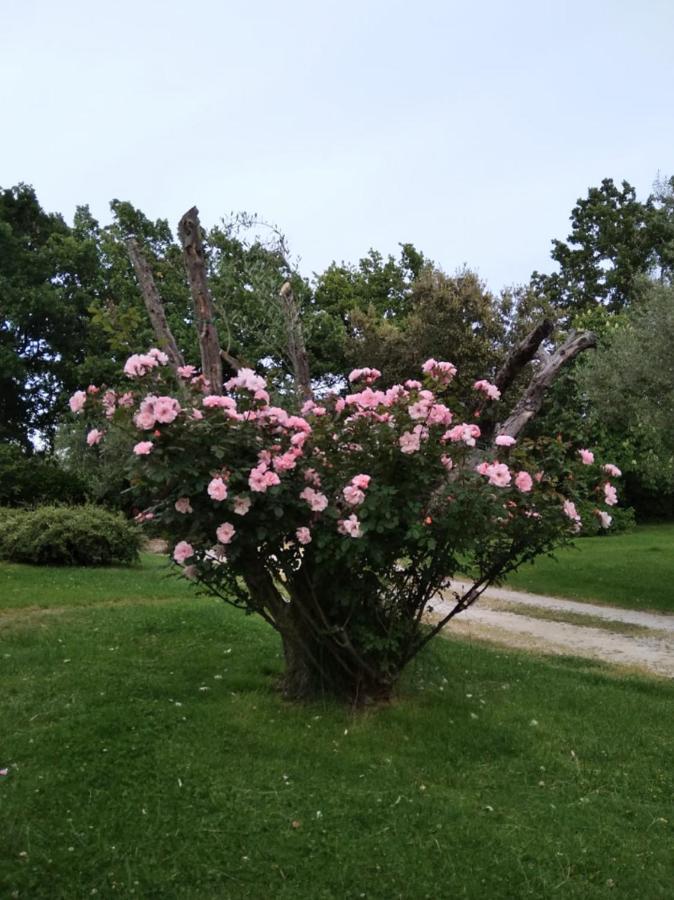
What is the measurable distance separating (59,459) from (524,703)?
23.8 meters

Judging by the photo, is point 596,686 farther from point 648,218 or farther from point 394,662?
point 648,218

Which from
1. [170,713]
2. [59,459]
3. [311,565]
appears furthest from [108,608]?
[59,459]

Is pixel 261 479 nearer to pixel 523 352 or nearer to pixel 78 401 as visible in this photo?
pixel 78 401

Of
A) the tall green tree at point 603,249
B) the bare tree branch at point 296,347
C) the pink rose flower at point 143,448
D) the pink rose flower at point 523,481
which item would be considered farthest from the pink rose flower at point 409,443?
the tall green tree at point 603,249

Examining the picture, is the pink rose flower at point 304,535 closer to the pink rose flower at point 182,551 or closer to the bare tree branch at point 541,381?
the pink rose flower at point 182,551

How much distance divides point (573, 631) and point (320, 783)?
6.35 m

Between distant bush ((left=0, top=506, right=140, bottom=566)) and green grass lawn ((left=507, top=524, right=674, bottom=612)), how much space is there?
666 cm

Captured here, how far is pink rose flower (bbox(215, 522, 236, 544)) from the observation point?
420 centimetres

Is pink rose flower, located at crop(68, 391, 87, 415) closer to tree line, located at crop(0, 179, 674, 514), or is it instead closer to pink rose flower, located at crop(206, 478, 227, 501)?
pink rose flower, located at crop(206, 478, 227, 501)

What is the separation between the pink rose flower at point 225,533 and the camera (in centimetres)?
420

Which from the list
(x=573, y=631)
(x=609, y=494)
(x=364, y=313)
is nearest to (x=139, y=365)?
(x=609, y=494)

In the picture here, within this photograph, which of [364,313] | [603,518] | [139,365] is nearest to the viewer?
[139,365]

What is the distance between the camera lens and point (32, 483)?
61.8 ft

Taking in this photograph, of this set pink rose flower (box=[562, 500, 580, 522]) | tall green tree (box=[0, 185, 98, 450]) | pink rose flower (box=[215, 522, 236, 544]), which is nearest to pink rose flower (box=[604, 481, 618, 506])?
pink rose flower (box=[562, 500, 580, 522])
